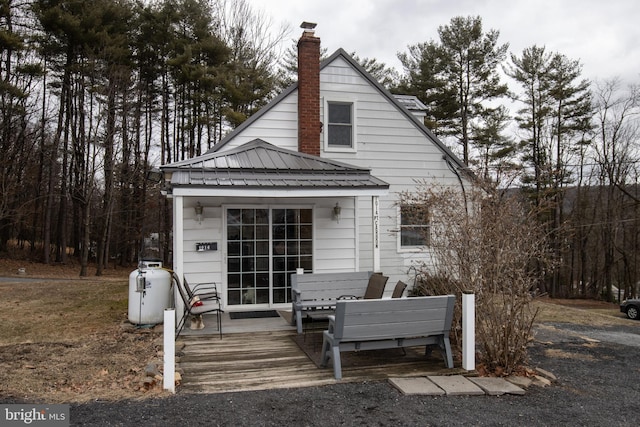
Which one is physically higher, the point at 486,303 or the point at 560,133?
the point at 560,133

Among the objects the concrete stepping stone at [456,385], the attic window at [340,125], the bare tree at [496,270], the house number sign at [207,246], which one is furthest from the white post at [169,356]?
the attic window at [340,125]

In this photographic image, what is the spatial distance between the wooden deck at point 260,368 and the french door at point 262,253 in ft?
8.28

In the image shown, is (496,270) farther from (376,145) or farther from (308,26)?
(308,26)

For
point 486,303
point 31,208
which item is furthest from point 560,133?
point 31,208

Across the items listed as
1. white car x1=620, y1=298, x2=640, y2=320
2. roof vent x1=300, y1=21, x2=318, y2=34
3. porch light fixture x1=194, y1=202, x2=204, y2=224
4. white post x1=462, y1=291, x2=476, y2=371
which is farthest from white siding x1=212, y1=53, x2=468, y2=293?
white car x1=620, y1=298, x2=640, y2=320

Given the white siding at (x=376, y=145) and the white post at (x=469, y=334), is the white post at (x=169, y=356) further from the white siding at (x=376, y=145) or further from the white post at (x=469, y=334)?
the white siding at (x=376, y=145)

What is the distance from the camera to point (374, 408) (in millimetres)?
4105

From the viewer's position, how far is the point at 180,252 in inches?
294

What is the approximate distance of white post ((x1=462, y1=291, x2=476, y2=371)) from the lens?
5.11 meters

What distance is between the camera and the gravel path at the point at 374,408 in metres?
3.83

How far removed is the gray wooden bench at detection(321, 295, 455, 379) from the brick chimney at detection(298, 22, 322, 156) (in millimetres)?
5830

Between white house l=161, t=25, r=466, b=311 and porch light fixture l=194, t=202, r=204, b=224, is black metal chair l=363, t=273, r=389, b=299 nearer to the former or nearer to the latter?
white house l=161, t=25, r=466, b=311

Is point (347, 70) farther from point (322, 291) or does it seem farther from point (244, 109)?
point (244, 109)

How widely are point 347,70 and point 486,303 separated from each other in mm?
7325
